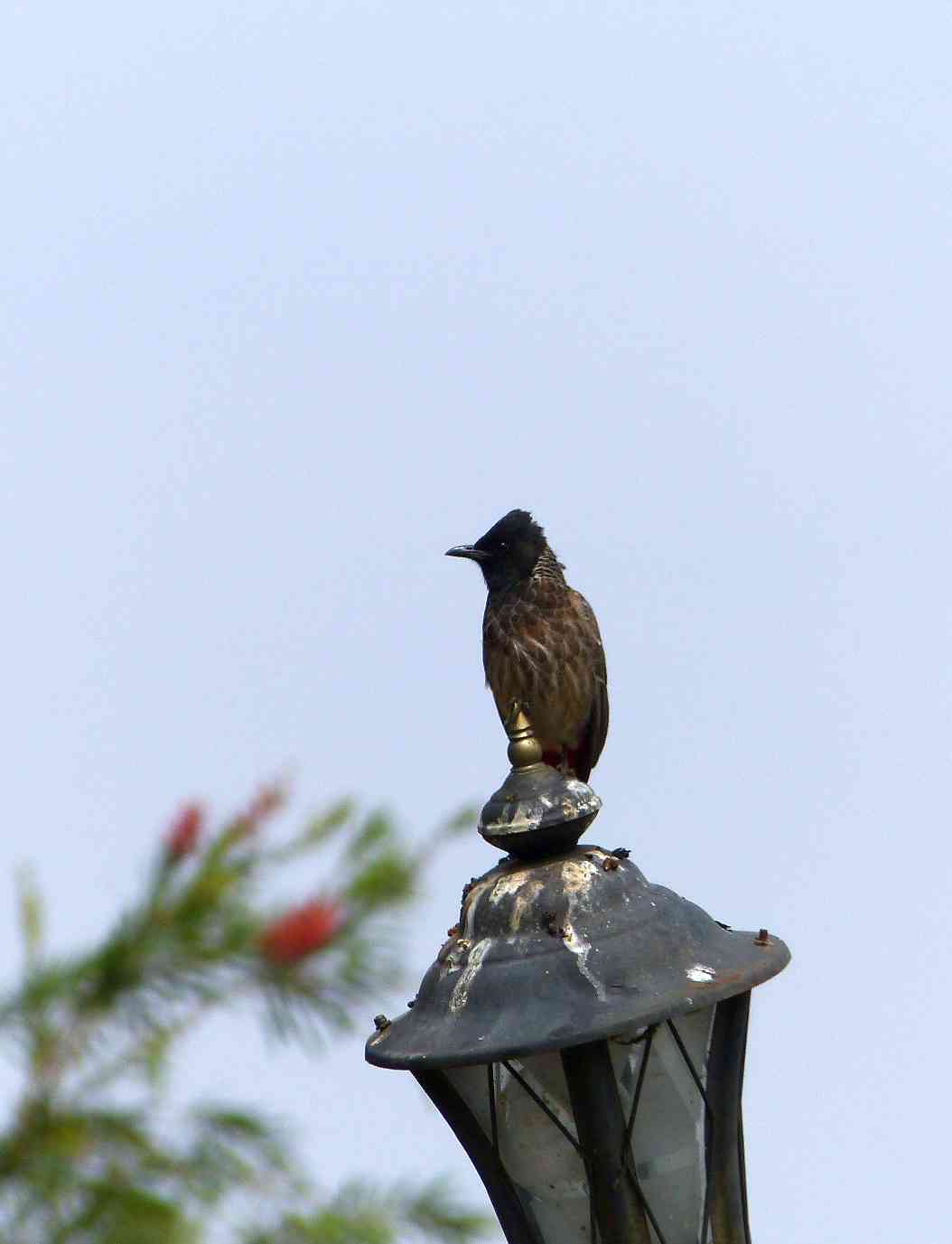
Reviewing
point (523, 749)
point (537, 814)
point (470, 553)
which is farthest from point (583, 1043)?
point (470, 553)

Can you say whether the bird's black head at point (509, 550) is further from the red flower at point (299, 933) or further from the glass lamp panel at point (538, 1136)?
the red flower at point (299, 933)

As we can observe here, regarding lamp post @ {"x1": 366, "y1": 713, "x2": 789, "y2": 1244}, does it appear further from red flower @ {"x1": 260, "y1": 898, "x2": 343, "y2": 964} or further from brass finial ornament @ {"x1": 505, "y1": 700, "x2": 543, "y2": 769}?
red flower @ {"x1": 260, "y1": 898, "x2": 343, "y2": 964}

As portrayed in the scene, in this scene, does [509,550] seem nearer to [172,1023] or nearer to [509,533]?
[509,533]

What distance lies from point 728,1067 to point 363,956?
1640 mm

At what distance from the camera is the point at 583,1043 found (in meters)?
2.94

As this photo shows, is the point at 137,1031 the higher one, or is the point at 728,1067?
the point at 728,1067

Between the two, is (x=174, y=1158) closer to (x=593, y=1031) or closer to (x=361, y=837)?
(x=361, y=837)

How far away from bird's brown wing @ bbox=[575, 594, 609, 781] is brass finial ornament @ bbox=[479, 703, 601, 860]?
4126 millimetres

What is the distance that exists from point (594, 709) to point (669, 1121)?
4.62 metres

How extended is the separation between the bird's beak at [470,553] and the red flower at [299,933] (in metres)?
5.25

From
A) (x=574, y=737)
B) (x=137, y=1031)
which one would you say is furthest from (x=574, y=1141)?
(x=574, y=737)

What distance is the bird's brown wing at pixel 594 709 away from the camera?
24.7ft

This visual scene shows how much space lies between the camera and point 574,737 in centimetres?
785

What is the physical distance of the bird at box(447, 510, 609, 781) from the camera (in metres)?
7.14
